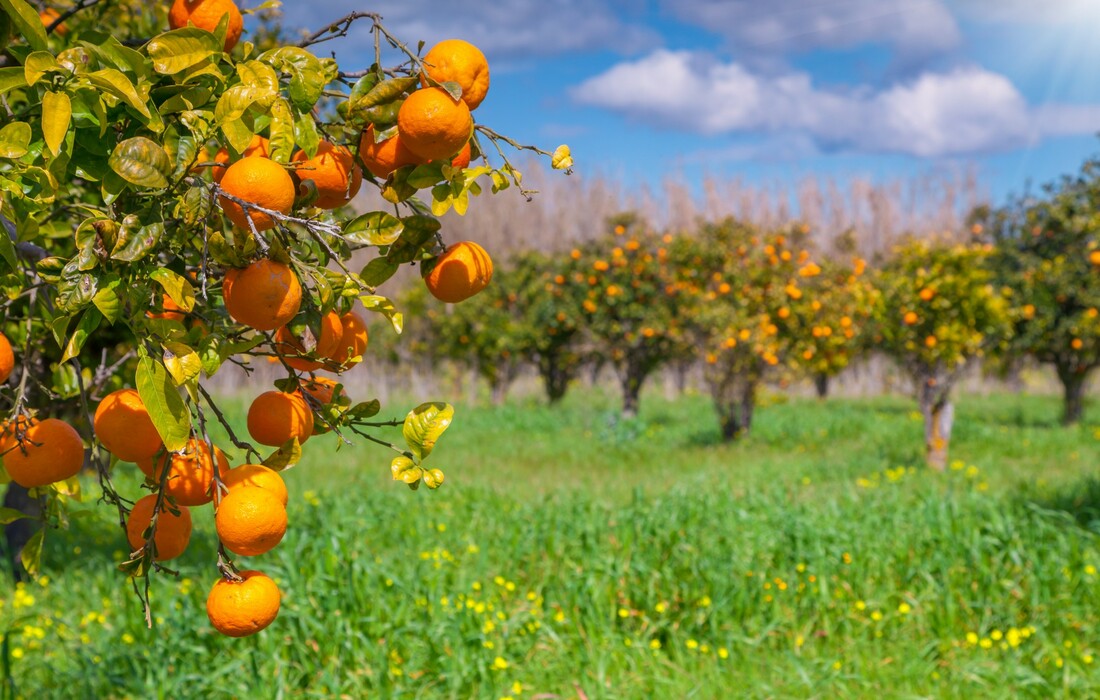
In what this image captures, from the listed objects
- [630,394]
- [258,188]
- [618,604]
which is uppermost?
[258,188]

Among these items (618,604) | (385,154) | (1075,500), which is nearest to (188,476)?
(385,154)

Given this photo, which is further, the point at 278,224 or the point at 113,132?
the point at 113,132

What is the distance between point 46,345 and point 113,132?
3.53 feet

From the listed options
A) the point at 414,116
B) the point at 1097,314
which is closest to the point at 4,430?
the point at 414,116

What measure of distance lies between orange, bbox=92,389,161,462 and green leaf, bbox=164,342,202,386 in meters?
0.12

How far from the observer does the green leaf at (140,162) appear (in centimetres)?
86

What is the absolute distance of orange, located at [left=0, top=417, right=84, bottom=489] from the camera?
1.06 meters

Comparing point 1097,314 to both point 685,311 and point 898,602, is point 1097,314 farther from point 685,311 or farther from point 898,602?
point 898,602

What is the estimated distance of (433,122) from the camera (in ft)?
2.92

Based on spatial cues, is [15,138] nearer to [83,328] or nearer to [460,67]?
[83,328]

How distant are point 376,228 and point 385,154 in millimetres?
88

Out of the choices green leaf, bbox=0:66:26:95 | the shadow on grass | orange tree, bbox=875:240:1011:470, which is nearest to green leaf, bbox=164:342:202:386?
green leaf, bbox=0:66:26:95

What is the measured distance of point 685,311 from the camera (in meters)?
9.99

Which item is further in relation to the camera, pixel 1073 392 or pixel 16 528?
pixel 1073 392
